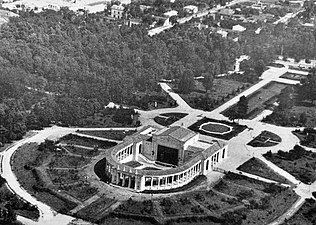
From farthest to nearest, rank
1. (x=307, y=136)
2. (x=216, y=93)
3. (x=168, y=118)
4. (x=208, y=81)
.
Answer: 1. (x=216, y=93)
2. (x=208, y=81)
3. (x=168, y=118)
4. (x=307, y=136)

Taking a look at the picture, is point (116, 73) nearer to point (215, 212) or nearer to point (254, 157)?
point (254, 157)

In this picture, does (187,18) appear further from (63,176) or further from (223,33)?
(63,176)

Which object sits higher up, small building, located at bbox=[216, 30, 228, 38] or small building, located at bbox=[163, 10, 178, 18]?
small building, located at bbox=[163, 10, 178, 18]

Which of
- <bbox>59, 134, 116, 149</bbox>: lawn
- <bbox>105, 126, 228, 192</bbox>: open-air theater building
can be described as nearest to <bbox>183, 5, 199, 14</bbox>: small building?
<bbox>59, 134, 116, 149</bbox>: lawn

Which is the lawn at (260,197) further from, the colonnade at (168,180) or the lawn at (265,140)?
the lawn at (265,140)

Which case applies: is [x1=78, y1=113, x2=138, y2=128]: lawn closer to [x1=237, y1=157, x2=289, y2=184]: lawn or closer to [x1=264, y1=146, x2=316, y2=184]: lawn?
[x1=237, y1=157, x2=289, y2=184]: lawn

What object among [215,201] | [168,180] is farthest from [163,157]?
[215,201]
